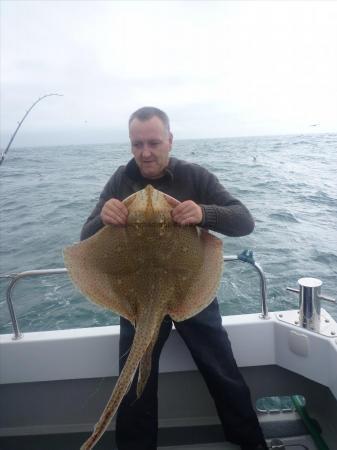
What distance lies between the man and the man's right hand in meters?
0.46

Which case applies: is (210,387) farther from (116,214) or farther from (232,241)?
(232,241)

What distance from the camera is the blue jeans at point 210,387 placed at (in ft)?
8.42

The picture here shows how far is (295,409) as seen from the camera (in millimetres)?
3264

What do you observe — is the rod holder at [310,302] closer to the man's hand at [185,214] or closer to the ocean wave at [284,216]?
the man's hand at [185,214]

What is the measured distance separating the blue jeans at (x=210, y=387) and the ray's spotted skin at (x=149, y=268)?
0.68 meters

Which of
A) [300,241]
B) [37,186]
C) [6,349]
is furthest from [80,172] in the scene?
[6,349]

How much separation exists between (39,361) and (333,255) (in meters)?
6.32

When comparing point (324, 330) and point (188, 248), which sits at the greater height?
point (188, 248)

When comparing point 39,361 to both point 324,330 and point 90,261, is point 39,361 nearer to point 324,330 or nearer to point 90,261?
point 90,261

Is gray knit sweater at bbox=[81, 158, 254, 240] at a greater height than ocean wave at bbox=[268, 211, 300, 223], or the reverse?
gray knit sweater at bbox=[81, 158, 254, 240]

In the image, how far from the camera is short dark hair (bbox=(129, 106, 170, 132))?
2.48m

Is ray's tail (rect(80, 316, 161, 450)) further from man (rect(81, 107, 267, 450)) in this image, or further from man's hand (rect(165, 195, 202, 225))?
man (rect(81, 107, 267, 450))

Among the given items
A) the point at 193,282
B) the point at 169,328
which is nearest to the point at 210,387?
the point at 169,328

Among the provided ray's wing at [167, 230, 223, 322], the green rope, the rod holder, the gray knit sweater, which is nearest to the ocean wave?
the green rope
